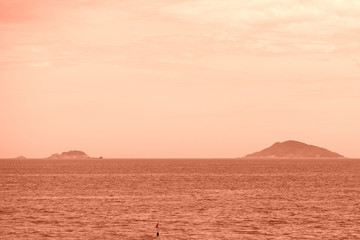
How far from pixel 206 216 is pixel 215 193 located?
118ft

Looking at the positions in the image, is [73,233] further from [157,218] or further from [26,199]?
[26,199]

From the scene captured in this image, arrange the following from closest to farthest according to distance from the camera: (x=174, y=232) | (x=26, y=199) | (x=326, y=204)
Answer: (x=174, y=232)
(x=326, y=204)
(x=26, y=199)

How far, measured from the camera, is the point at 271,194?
106688 mm

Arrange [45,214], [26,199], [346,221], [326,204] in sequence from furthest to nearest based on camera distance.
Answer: [26,199] → [326,204] → [45,214] → [346,221]

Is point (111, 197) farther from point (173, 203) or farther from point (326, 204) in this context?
point (326, 204)

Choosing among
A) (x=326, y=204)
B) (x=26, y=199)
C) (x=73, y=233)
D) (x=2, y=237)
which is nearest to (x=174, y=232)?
(x=73, y=233)

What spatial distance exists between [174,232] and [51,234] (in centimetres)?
1371

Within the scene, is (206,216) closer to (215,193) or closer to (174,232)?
(174,232)

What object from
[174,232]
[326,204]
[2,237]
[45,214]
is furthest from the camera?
[326,204]

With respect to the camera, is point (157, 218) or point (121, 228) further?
point (157, 218)

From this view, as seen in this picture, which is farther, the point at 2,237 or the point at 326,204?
the point at 326,204

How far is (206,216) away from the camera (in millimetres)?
72625

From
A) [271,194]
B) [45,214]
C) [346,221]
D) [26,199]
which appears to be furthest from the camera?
[271,194]

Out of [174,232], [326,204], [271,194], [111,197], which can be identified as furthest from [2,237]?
[271,194]
